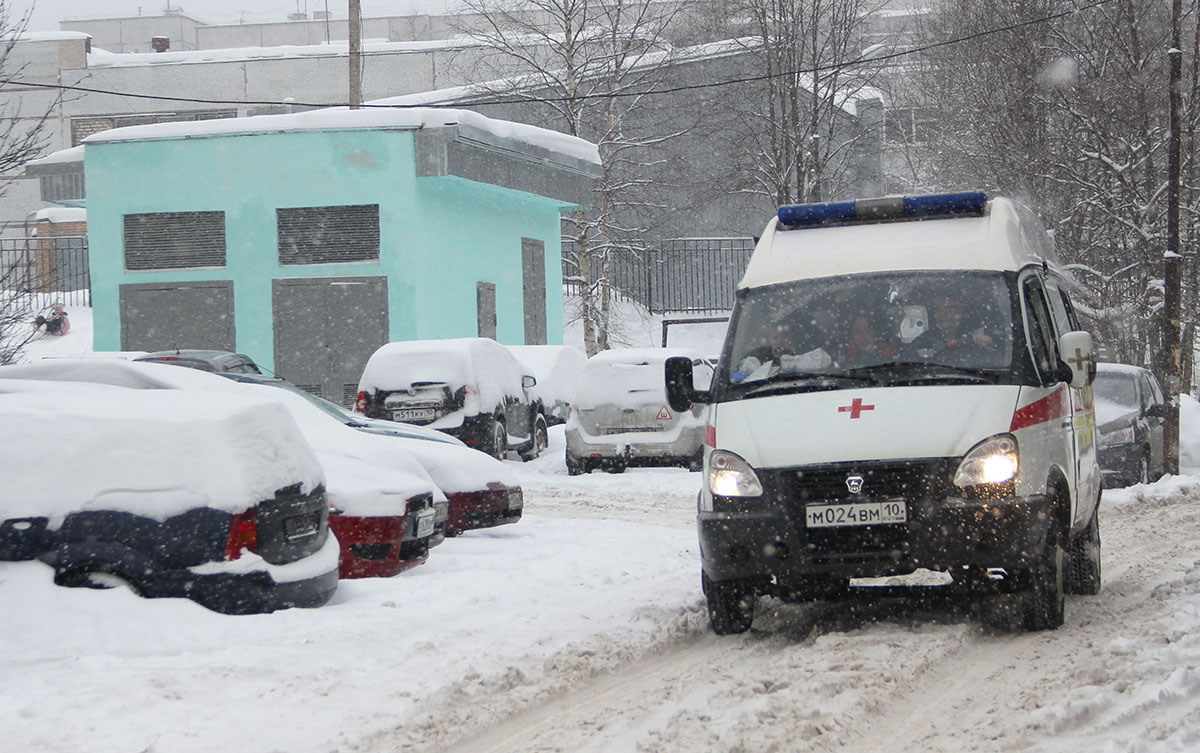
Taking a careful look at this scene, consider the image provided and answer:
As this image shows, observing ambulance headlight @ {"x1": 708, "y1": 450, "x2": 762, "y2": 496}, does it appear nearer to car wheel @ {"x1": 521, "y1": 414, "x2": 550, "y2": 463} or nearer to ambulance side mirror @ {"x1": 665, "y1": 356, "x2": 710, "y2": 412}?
ambulance side mirror @ {"x1": 665, "y1": 356, "x2": 710, "y2": 412}

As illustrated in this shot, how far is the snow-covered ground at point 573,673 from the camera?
209 inches

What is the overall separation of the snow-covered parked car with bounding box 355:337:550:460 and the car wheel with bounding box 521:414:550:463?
1.32 metres

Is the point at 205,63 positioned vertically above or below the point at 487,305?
above

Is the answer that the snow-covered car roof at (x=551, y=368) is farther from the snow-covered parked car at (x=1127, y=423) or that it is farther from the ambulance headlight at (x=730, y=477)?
the ambulance headlight at (x=730, y=477)

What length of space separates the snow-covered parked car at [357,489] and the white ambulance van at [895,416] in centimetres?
204

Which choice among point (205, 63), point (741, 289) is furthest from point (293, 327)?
point (205, 63)

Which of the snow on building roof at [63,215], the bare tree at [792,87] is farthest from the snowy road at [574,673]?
the snow on building roof at [63,215]

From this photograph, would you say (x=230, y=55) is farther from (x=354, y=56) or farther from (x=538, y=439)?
(x=538, y=439)

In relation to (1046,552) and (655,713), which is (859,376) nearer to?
(1046,552)

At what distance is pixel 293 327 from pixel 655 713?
21.6 m

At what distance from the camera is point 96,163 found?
27.3 meters

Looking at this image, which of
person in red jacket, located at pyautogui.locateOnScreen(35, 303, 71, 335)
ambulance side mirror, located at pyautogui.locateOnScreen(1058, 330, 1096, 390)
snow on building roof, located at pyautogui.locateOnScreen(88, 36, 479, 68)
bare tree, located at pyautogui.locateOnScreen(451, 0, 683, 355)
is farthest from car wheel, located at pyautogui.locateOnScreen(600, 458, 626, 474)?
snow on building roof, located at pyautogui.locateOnScreen(88, 36, 479, 68)

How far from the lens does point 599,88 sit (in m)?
36.9

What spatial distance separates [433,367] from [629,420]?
262 centimetres
